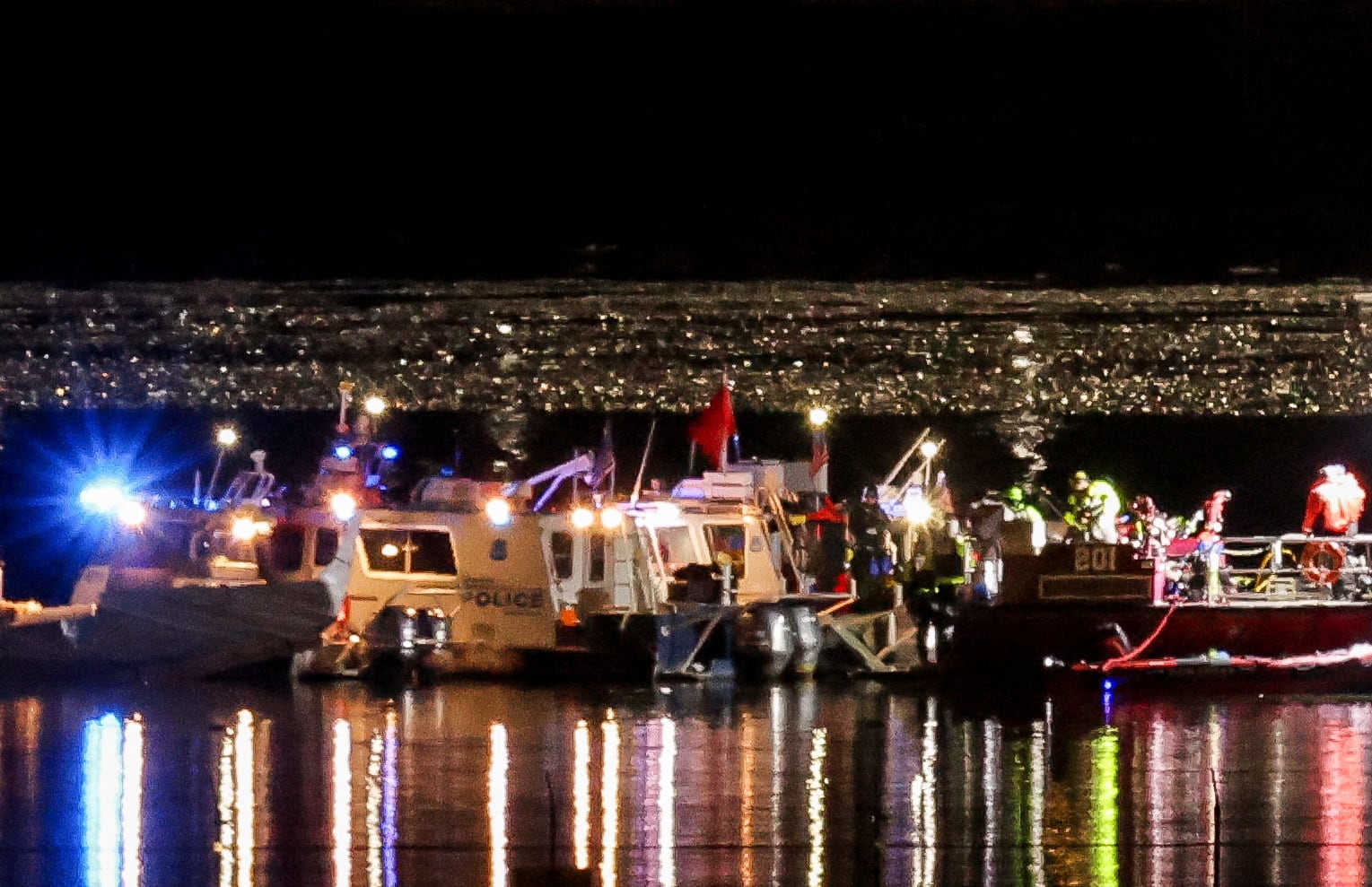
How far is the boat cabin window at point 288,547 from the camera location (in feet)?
83.7

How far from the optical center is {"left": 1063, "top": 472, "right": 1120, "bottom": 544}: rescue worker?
2592 centimetres

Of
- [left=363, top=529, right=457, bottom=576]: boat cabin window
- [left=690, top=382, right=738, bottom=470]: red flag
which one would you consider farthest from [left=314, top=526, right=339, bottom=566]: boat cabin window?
[left=690, top=382, right=738, bottom=470]: red flag

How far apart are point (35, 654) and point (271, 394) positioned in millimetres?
12105

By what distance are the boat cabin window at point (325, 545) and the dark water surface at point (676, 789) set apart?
262 cm

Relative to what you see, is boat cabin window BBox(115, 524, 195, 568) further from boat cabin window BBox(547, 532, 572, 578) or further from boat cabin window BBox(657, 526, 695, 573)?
boat cabin window BBox(657, 526, 695, 573)

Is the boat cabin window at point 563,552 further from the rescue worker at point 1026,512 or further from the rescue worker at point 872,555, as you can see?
the rescue worker at point 1026,512

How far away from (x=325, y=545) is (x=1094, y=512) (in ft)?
25.1

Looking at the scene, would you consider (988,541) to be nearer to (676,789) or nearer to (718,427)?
(718,427)

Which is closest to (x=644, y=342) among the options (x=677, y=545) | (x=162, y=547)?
(x=677, y=545)

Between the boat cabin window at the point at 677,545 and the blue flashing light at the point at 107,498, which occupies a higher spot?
the blue flashing light at the point at 107,498

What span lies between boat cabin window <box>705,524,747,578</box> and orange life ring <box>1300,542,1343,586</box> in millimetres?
5614

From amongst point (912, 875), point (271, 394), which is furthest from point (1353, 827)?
point (271, 394)

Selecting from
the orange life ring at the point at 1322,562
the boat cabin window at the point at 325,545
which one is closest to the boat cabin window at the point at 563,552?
the boat cabin window at the point at 325,545

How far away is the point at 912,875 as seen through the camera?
1239 centimetres
